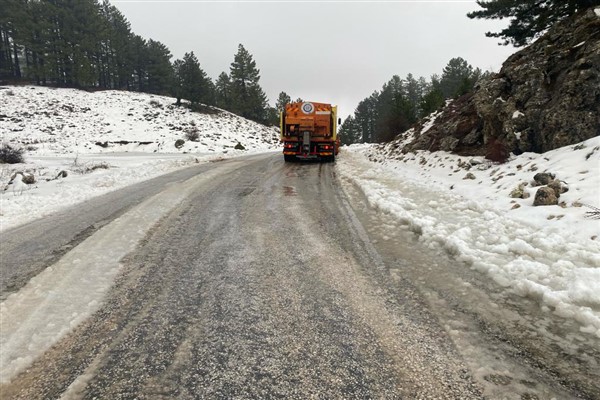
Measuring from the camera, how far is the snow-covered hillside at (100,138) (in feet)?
34.9

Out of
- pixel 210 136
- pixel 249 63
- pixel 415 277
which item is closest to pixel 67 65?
pixel 249 63

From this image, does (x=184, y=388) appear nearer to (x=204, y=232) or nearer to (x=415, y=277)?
(x=415, y=277)

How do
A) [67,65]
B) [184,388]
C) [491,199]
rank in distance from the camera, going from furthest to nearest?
[67,65], [491,199], [184,388]

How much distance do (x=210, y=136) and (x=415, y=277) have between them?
3440cm

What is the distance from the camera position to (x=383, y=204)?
6910mm

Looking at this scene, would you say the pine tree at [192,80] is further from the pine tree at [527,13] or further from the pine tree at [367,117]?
the pine tree at [367,117]

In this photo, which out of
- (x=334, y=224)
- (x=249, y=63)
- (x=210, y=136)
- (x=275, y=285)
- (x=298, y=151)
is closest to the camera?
(x=275, y=285)

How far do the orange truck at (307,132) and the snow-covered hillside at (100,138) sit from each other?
527 cm

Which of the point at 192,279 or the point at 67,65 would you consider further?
the point at 67,65

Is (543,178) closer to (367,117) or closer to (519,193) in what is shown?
(519,193)

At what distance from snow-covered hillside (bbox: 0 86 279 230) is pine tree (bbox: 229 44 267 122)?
303 inches

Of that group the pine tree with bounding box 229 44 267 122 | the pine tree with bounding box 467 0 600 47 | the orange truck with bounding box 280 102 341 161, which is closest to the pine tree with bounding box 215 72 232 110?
the pine tree with bounding box 229 44 267 122

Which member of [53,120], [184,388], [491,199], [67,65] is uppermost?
[67,65]

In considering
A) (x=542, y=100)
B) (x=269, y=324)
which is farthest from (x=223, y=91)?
(x=269, y=324)
